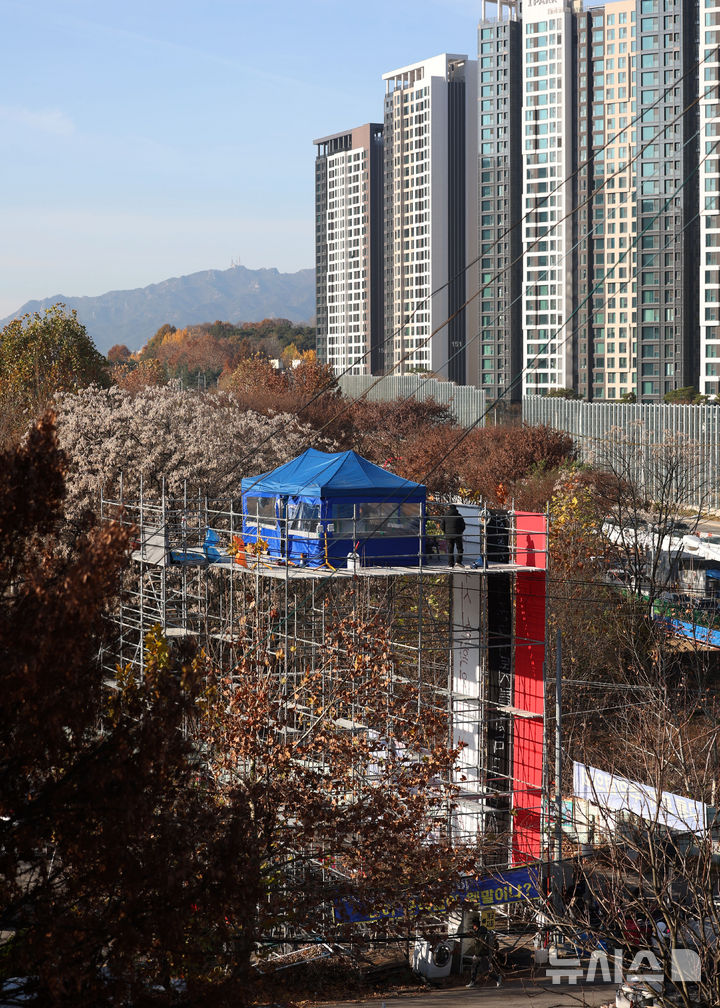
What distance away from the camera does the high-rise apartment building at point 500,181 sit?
96500 mm

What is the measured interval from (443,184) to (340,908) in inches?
3922

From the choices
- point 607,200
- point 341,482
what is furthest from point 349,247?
point 341,482

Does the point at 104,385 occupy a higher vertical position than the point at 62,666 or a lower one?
higher

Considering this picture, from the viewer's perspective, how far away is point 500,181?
3868 inches

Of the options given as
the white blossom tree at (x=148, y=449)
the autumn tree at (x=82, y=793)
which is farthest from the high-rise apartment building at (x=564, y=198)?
the autumn tree at (x=82, y=793)

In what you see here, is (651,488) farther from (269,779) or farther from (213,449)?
(269,779)

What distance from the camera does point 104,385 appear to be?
4531cm

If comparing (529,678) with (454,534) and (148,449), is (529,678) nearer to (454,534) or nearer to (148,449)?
(454,534)

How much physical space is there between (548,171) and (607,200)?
5.65 metres

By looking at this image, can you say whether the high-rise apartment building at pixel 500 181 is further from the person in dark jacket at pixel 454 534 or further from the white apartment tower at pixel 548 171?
the person in dark jacket at pixel 454 534

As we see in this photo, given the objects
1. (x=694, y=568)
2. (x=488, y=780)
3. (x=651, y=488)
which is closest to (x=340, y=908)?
(x=488, y=780)

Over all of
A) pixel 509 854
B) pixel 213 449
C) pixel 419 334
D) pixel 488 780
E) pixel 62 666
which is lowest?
pixel 509 854

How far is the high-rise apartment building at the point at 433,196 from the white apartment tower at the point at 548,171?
31.0 ft

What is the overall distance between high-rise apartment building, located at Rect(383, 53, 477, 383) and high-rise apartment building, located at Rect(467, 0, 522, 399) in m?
4.94
